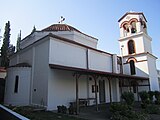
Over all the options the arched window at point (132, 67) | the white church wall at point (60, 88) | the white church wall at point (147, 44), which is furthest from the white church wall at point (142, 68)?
the white church wall at point (60, 88)

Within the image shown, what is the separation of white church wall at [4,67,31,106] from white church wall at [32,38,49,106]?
0.66 meters

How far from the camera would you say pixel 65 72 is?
45.3 ft

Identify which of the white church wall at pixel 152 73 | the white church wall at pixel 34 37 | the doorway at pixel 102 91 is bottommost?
the doorway at pixel 102 91

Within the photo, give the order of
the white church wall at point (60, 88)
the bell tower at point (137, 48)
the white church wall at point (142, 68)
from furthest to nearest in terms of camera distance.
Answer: the bell tower at point (137, 48) < the white church wall at point (142, 68) < the white church wall at point (60, 88)

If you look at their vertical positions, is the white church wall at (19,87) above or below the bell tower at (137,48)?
below

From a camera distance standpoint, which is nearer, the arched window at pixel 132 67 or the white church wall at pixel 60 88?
the white church wall at pixel 60 88

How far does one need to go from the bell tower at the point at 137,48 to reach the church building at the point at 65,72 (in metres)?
0.14

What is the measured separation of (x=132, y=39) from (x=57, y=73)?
16.1m

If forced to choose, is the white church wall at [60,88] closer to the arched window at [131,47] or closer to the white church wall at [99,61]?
the white church wall at [99,61]

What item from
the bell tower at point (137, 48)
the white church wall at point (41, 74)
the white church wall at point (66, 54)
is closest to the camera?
the white church wall at point (41, 74)

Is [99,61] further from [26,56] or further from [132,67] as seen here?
[26,56]

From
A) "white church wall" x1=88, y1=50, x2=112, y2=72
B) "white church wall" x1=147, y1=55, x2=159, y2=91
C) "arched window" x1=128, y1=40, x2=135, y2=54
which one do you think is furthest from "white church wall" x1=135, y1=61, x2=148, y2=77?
"white church wall" x1=88, y1=50, x2=112, y2=72

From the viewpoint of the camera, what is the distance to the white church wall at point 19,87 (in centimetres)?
1345

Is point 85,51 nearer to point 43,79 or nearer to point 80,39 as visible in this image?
point 80,39
